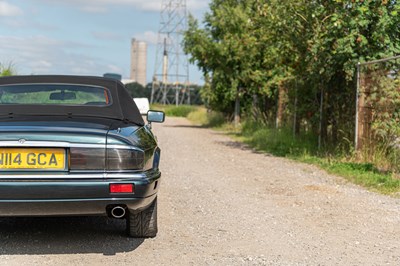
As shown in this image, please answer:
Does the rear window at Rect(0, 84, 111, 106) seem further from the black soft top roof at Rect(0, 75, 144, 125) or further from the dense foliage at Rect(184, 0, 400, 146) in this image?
the dense foliage at Rect(184, 0, 400, 146)

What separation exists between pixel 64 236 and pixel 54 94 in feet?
4.69

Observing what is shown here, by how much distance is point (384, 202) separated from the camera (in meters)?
8.38

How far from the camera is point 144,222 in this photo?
5867 millimetres

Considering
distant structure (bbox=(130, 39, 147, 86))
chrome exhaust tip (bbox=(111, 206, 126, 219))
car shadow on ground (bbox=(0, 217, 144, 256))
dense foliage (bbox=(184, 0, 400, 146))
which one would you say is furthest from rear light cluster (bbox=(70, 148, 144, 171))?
distant structure (bbox=(130, 39, 147, 86))

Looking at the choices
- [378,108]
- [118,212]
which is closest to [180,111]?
[378,108]

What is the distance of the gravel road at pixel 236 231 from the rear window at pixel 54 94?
129cm

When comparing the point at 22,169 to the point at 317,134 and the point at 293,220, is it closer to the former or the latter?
the point at 293,220

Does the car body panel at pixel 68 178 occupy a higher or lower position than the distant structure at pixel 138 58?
lower

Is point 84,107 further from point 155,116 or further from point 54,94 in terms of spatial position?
point 155,116

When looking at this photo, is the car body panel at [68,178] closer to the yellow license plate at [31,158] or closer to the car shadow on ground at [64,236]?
the yellow license plate at [31,158]

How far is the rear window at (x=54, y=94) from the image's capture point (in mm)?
6371

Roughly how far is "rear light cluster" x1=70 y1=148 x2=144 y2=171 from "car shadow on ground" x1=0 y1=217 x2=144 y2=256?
847 millimetres

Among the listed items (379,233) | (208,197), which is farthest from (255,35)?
(379,233)

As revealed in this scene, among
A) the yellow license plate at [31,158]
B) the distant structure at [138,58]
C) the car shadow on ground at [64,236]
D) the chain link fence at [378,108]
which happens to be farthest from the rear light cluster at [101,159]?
the distant structure at [138,58]
